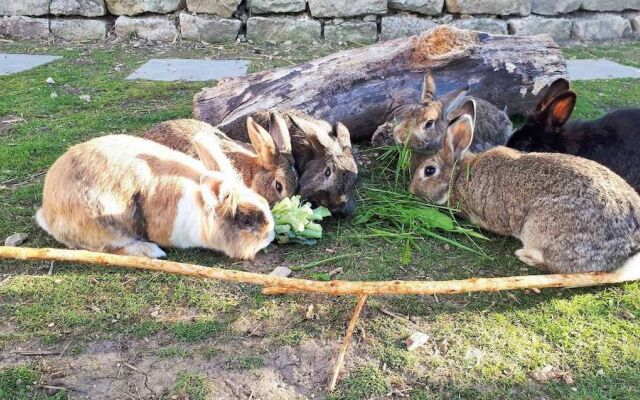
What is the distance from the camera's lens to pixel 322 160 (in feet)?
11.8

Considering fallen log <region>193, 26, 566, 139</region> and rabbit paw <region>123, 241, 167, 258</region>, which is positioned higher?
fallen log <region>193, 26, 566, 139</region>

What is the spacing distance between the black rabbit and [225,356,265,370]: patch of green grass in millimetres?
2538

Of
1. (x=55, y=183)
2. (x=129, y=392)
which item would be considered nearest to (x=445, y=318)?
(x=129, y=392)

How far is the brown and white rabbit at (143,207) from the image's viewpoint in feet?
9.36

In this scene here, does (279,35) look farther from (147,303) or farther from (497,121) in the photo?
(147,303)

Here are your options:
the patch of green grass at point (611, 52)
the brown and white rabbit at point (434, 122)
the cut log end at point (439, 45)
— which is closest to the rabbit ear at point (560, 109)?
the brown and white rabbit at point (434, 122)

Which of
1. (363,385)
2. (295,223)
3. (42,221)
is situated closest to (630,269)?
(363,385)

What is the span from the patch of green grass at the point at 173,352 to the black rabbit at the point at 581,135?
2.70 m

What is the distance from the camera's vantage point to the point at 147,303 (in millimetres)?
2586

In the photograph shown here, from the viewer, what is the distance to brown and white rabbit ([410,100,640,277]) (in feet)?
8.77

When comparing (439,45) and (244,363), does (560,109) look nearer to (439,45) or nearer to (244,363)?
(439,45)

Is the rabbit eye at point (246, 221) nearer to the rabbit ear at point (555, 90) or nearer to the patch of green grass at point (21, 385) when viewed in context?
the patch of green grass at point (21, 385)

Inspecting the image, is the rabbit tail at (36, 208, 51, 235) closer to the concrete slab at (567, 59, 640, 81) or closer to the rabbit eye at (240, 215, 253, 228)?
the rabbit eye at (240, 215, 253, 228)

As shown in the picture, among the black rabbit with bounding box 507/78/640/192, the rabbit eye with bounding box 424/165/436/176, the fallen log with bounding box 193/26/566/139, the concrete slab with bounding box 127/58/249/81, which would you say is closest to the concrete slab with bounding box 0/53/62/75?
the concrete slab with bounding box 127/58/249/81
